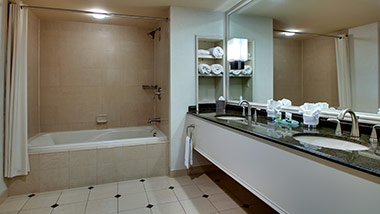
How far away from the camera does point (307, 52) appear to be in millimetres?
2021

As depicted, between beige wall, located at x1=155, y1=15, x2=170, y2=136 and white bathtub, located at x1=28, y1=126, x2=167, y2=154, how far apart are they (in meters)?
0.25

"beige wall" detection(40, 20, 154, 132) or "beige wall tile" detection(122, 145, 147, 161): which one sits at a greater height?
"beige wall" detection(40, 20, 154, 132)

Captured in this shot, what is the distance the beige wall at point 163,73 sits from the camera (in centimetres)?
302

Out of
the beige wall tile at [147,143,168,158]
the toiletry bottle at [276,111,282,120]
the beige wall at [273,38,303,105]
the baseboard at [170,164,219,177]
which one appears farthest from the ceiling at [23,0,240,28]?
the baseboard at [170,164,219,177]

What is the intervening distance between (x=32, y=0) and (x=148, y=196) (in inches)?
102

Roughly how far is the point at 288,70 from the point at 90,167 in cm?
250

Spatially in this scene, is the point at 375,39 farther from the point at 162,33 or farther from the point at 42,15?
the point at 42,15

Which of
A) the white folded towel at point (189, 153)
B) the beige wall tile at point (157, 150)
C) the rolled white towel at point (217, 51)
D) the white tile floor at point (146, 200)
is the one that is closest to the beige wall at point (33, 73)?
the white tile floor at point (146, 200)

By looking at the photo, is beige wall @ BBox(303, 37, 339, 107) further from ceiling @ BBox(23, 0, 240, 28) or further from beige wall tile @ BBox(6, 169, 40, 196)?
beige wall tile @ BBox(6, 169, 40, 196)

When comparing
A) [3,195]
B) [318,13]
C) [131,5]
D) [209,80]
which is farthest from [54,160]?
[318,13]

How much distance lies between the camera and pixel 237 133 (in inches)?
71.4

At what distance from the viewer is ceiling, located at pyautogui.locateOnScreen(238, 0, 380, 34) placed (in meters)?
1.54

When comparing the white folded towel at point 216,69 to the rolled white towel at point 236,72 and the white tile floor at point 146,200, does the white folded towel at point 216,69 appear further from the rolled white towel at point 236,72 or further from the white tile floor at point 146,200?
the white tile floor at point 146,200

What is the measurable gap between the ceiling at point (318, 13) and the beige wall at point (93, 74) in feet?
7.00
